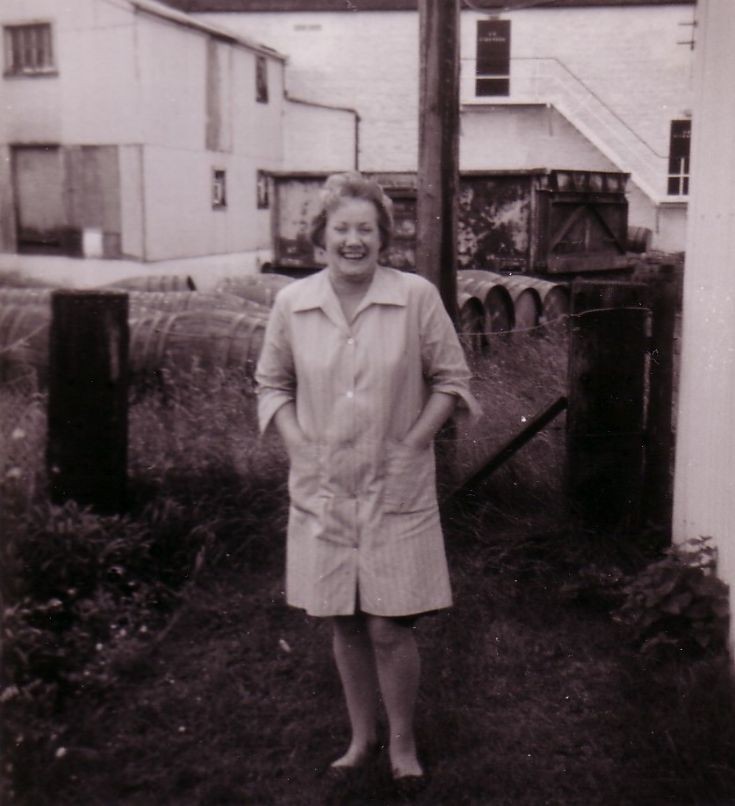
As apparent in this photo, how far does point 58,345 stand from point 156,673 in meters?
1.26

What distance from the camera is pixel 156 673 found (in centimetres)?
372

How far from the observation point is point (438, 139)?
5.18m

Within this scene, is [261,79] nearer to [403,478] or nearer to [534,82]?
[534,82]

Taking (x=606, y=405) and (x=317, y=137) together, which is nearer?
(x=606, y=405)

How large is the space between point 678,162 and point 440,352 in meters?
20.4

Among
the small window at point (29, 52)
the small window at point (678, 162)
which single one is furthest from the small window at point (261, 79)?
the small window at point (678, 162)

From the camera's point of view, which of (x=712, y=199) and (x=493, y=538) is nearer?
(x=712, y=199)

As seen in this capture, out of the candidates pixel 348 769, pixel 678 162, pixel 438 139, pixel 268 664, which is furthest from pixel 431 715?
pixel 678 162

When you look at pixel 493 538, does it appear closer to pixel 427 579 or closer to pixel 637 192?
pixel 427 579

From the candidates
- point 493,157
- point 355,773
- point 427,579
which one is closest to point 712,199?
point 427,579

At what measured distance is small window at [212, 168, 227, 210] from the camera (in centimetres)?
1988

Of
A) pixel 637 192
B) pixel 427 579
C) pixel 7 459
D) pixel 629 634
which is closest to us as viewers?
pixel 427 579

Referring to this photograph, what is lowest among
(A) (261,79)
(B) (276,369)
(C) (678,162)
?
(B) (276,369)

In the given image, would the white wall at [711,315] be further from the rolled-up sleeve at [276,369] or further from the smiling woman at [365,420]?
the rolled-up sleeve at [276,369]
